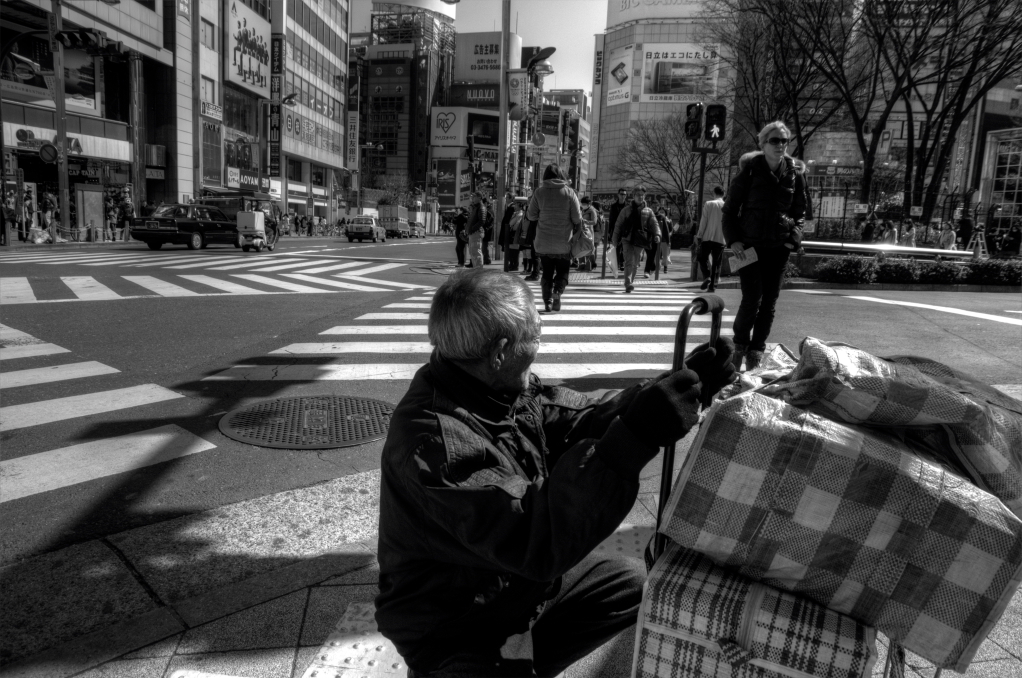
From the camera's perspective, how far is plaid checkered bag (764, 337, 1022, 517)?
1356 millimetres

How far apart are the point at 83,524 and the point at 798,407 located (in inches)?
115

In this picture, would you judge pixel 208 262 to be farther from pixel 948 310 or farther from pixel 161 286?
pixel 948 310

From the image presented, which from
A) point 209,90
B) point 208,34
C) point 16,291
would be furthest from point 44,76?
point 16,291

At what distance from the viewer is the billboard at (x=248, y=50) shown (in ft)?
156

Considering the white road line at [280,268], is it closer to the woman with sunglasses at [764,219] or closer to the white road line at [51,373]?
the white road line at [51,373]

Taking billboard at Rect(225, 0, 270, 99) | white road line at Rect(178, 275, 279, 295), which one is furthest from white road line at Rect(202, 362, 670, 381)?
billboard at Rect(225, 0, 270, 99)

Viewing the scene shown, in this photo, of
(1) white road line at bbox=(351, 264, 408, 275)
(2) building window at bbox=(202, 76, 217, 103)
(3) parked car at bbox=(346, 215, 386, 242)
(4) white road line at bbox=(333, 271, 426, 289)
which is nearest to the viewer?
(4) white road line at bbox=(333, 271, 426, 289)

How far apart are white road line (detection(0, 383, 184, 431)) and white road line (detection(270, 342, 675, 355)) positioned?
5.31 feet

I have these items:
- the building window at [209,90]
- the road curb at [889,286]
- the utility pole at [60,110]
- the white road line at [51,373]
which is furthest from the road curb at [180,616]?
the building window at [209,90]

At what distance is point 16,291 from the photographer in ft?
34.5

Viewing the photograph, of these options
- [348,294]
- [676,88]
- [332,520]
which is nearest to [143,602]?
[332,520]

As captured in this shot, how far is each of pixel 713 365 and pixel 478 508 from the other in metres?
0.60

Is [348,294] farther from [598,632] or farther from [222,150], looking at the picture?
[222,150]

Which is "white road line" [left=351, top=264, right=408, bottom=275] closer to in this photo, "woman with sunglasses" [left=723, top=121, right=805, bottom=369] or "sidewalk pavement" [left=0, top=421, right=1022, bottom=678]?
"woman with sunglasses" [left=723, top=121, right=805, bottom=369]
